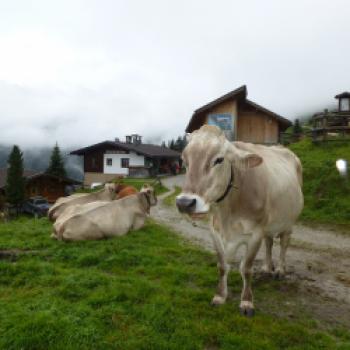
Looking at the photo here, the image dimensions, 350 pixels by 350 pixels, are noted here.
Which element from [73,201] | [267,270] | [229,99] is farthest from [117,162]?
[267,270]

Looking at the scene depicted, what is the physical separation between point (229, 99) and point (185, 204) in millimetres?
20561

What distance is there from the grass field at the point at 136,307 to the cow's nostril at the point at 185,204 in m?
1.64

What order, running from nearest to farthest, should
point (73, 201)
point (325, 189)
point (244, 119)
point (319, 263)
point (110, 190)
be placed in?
point (319, 263)
point (73, 201)
point (110, 190)
point (325, 189)
point (244, 119)

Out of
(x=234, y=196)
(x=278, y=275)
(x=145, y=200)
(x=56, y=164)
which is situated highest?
(x=56, y=164)

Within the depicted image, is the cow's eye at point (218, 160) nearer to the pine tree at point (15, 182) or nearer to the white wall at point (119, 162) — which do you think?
the pine tree at point (15, 182)

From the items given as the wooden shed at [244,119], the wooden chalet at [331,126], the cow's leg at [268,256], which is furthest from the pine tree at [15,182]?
the cow's leg at [268,256]

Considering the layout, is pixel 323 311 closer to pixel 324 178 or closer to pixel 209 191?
pixel 209 191

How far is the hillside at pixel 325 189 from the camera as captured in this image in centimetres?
1341

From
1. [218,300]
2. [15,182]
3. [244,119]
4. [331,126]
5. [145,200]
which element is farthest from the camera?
[15,182]

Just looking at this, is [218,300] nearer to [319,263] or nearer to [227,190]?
[227,190]

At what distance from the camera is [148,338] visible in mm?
4371

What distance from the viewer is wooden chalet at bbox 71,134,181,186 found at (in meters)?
48.3

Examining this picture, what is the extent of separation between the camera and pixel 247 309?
5.18m

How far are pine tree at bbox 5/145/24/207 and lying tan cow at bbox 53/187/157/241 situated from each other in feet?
92.0
